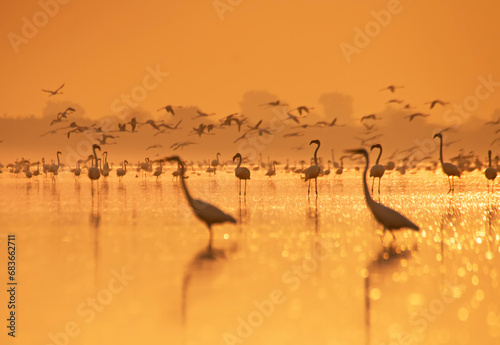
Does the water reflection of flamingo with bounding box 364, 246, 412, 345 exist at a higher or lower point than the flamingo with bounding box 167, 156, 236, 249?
lower

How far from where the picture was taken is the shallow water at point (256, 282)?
8.23m

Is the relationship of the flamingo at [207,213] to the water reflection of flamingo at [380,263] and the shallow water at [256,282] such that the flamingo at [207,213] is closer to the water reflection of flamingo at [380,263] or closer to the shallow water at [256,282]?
the shallow water at [256,282]

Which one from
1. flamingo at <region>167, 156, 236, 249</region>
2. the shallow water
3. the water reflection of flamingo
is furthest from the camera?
flamingo at <region>167, 156, 236, 249</region>

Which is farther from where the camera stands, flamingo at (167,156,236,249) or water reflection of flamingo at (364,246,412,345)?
flamingo at (167,156,236,249)

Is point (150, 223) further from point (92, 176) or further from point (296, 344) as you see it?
point (92, 176)

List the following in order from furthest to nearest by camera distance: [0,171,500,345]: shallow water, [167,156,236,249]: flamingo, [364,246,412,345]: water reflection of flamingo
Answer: [167,156,236,249]: flamingo, [364,246,412,345]: water reflection of flamingo, [0,171,500,345]: shallow water

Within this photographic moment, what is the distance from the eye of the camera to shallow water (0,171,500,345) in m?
8.23

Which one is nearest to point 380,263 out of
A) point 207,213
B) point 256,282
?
point 256,282

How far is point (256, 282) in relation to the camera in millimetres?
10883

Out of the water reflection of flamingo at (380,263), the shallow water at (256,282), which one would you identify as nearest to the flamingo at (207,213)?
the shallow water at (256,282)

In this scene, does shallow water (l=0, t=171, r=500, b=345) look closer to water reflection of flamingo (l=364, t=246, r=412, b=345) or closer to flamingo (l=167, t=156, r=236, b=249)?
water reflection of flamingo (l=364, t=246, r=412, b=345)

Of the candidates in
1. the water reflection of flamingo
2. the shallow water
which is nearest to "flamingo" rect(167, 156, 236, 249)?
the shallow water

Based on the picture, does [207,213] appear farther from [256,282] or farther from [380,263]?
[256,282]

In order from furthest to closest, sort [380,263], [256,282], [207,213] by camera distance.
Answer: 1. [207,213]
2. [380,263]
3. [256,282]
